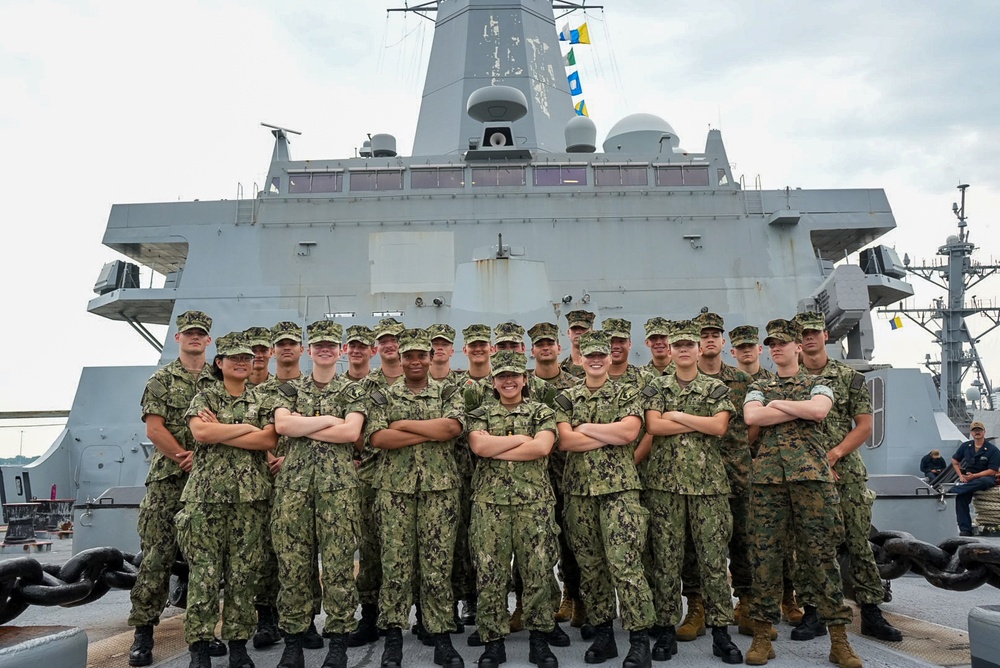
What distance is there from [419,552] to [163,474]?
1.35 m

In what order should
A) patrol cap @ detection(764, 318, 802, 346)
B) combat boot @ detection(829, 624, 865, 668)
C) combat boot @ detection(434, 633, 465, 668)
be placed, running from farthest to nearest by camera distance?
patrol cap @ detection(764, 318, 802, 346), combat boot @ detection(434, 633, 465, 668), combat boot @ detection(829, 624, 865, 668)

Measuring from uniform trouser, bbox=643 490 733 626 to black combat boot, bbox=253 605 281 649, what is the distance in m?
1.86

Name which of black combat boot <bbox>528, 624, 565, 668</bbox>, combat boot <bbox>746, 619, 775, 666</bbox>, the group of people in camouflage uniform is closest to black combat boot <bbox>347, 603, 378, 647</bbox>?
the group of people in camouflage uniform

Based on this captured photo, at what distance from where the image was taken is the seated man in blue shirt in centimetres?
704

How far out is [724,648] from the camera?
3014 mm

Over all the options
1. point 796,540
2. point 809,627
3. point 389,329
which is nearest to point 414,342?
point 389,329

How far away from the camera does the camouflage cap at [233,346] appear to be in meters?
3.33

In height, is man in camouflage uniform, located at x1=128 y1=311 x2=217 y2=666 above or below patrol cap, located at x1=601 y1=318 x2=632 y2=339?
below

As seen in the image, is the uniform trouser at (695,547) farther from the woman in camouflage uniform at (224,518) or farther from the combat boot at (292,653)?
the woman in camouflage uniform at (224,518)

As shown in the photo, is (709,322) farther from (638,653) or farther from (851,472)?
(638,653)

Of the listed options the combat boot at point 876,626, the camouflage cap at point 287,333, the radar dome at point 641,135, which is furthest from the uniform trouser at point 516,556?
the radar dome at point 641,135

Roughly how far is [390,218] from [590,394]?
844cm

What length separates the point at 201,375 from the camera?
11.7ft

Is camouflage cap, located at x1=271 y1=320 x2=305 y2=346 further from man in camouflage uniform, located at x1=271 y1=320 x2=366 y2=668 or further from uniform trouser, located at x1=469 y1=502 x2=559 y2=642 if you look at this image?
uniform trouser, located at x1=469 y1=502 x2=559 y2=642
